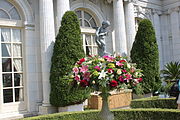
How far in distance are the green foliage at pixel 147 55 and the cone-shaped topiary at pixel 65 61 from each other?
3.87 meters

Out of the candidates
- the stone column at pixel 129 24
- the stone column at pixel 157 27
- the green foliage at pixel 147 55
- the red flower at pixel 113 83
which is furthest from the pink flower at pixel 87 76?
the stone column at pixel 157 27

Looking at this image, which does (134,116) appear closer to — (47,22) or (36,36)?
(47,22)

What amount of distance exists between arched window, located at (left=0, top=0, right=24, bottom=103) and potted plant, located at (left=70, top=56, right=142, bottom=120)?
20.7 ft

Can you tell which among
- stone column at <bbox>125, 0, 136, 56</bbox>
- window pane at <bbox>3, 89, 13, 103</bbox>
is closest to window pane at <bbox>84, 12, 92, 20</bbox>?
stone column at <bbox>125, 0, 136, 56</bbox>

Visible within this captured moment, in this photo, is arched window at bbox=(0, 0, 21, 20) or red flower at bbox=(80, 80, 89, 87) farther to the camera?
arched window at bbox=(0, 0, 21, 20)

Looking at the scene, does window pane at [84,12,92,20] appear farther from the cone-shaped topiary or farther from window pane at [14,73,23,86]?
window pane at [14,73,23,86]

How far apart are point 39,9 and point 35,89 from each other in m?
3.57

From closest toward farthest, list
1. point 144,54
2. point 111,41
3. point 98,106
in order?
point 98,106 < point 144,54 < point 111,41

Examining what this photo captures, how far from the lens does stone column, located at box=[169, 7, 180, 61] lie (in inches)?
642

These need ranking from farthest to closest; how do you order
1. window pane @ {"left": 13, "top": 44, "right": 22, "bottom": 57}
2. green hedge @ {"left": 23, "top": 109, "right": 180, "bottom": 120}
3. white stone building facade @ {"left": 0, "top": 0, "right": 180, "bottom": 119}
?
window pane @ {"left": 13, "top": 44, "right": 22, "bottom": 57} < white stone building facade @ {"left": 0, "top": 0, "right": 180, "bottom": 119} < green hedge @ {"left": 23, "top": 109, "right": 180, "bottom": 120}

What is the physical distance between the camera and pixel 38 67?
10.4 meters

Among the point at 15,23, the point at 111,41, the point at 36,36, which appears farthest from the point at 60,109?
the point at 111,41

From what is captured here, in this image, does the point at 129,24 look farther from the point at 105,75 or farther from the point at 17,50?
the point at 105,75

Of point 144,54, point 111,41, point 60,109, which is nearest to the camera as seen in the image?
point 60,109
